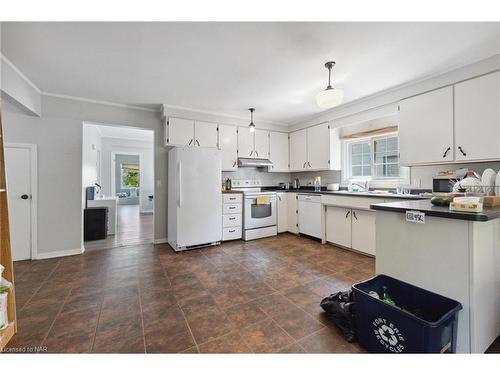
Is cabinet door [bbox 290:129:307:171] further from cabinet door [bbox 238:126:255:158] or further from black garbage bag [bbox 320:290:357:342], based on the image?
black garbage bag [bbox 320:290:357:342]

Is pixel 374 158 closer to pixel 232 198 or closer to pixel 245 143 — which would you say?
pixel 245 143

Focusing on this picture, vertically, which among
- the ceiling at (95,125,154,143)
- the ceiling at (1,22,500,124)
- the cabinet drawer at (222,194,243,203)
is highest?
the ceiling at (95,125,154,143)

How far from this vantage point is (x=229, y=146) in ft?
13.7

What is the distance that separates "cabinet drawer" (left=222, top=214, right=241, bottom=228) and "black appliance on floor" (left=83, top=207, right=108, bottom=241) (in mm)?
2353

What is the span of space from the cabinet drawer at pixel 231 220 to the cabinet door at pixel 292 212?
111cm

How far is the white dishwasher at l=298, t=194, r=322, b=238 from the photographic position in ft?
12.4

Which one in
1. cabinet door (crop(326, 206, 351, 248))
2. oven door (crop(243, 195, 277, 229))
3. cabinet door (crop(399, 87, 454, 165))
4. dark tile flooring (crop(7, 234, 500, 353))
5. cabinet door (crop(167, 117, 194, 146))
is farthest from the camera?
oven door (crop(243, 195, 277, 229))

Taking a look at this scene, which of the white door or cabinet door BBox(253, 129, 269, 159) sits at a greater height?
cabinet door BBox(253, 129, 269, 159)

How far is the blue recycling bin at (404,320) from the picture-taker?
1.09 metres

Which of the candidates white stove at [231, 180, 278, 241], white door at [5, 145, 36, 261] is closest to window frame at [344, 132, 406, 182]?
white stove at [231, 180, 278, 241]
